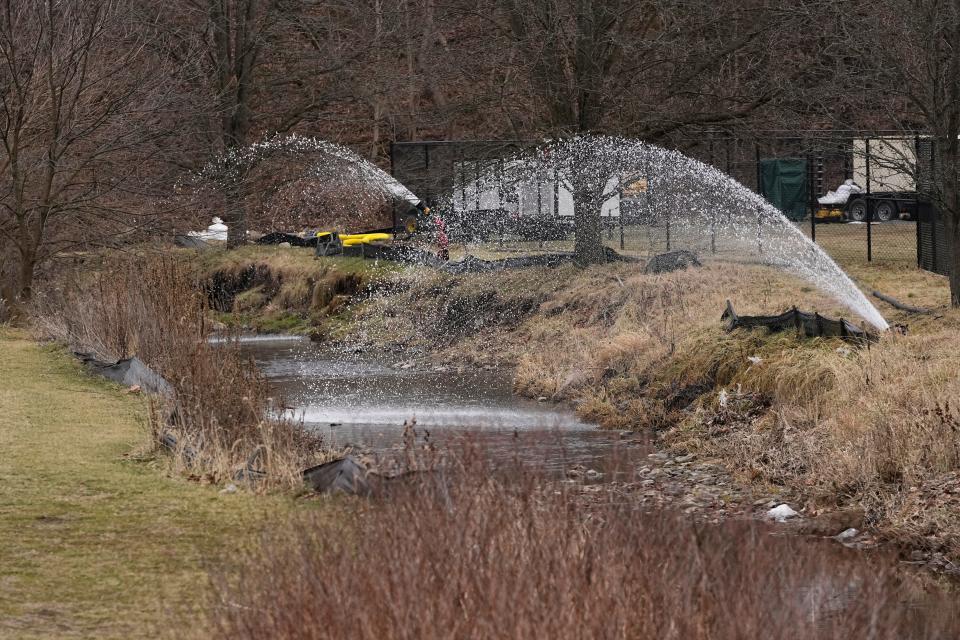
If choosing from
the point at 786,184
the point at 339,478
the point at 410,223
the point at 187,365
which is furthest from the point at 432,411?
the point at 410,223

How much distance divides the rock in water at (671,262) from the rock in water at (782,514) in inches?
405

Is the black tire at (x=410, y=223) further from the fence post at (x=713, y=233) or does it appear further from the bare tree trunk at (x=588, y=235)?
the bare tree trunk at (x=588, y=235)

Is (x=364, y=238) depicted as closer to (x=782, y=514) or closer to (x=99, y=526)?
(x=782, y=514)

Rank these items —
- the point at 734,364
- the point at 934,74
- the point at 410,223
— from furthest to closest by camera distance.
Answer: the point at 410,223 < the point at 934,74 < the point at 734,364

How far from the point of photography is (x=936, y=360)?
12211 mm

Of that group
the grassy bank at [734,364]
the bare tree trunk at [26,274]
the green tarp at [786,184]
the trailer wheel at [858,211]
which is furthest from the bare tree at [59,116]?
the trailer wheel at [858,211]

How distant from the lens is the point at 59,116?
19.5 metres

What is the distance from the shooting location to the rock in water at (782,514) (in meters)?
10.4

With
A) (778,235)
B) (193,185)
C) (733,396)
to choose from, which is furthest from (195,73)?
(733,396)

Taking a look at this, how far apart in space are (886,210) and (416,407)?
2098 cm

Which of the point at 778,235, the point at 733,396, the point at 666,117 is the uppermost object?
the point at 666,117

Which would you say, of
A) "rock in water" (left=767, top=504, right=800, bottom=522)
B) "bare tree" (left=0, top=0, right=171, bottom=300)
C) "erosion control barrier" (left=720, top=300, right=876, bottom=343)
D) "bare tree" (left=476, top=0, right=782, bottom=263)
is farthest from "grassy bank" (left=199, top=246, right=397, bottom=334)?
"rock in water" (left=767, top=504, right=800, bottom=522)

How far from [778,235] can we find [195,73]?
13163mm

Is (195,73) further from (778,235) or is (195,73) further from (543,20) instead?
(778,235)
